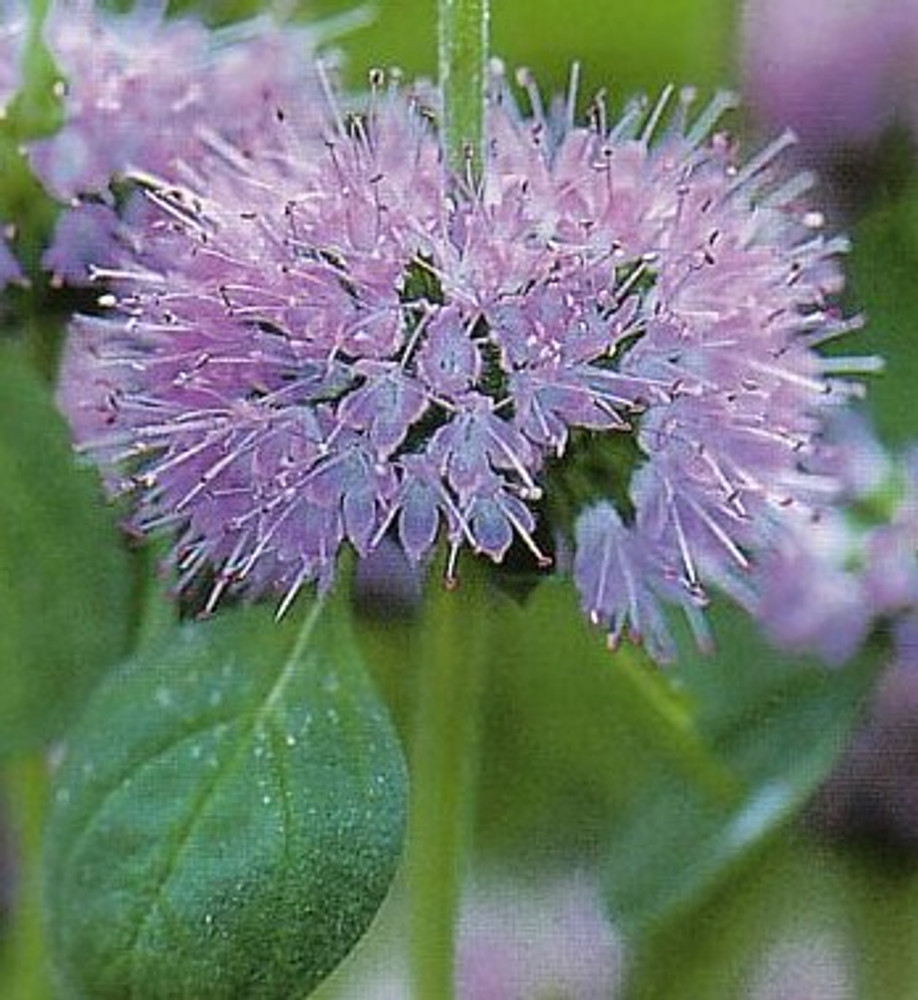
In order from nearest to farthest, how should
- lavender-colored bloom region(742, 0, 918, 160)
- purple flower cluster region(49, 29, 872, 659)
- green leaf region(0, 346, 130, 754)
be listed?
purple flower cluster region(49, 29, 872, 659) < green leaf region(0, 346, 130, 754) < lavender-colored bloom region(742, 0, 918, 160)

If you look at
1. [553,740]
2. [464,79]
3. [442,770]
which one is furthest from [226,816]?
[553,740]

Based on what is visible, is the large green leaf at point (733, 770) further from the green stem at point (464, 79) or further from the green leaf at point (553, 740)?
the green stem at point (464, 79)

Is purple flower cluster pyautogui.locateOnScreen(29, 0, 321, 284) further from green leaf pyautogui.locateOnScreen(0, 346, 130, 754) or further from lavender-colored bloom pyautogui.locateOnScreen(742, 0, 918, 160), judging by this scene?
lavender-colored bloom pyautogui.locateOnScreen(742, 0, 918, 160)

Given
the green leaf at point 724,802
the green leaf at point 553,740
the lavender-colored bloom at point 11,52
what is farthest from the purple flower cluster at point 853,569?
the lavender-colored bloom at point 11,52

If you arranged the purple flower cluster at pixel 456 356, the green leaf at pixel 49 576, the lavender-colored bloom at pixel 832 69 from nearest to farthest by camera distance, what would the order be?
the purple flower cluster at pixel 456 356 → the green leaf at pixel 49 576 → the lavender-colored bloom at pixel 832 69

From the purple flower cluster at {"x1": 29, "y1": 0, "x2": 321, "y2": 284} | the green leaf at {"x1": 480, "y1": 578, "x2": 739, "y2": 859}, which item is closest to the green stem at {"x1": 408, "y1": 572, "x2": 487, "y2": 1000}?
the purple flower cluster at {"x1": 29, "y1": 0, "x2": 321, "y2": 284}

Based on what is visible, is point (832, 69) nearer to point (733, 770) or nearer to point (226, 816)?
point (733, 770)
